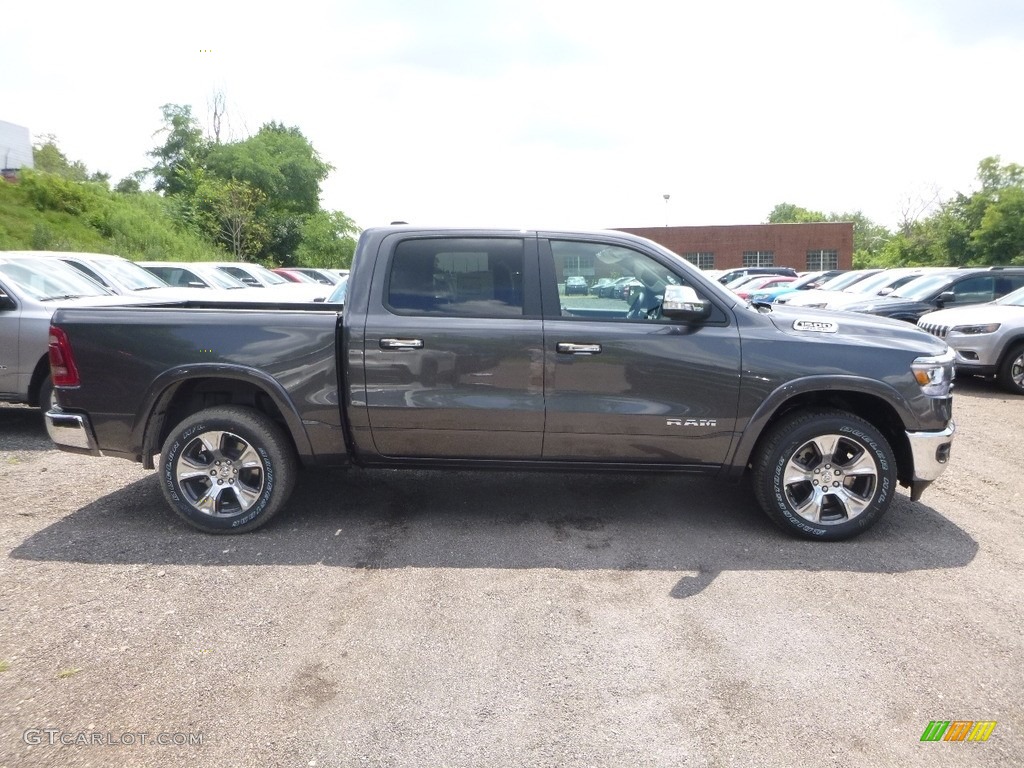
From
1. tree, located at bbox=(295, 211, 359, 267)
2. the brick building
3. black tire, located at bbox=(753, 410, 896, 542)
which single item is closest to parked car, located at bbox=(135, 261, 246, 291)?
black tire, located at bbox=(753, 410, 896, 542)

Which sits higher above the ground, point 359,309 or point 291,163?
point 291,163

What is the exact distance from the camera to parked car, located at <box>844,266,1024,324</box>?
1305 cm

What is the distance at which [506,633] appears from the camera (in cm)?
371

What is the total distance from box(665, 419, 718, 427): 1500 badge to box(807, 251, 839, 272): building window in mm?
54901

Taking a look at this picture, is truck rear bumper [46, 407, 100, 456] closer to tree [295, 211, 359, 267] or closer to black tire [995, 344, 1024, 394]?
black tire [995, 344, 1024, 394]

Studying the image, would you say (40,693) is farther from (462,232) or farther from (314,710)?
(462,232)

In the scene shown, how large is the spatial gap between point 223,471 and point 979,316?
10.0 metres

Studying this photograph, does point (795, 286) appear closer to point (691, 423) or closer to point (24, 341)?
point (691, 423)

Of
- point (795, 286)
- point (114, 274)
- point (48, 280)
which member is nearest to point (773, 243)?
point (795, 286)

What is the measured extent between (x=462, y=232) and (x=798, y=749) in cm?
345

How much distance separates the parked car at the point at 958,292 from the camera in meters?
13.0

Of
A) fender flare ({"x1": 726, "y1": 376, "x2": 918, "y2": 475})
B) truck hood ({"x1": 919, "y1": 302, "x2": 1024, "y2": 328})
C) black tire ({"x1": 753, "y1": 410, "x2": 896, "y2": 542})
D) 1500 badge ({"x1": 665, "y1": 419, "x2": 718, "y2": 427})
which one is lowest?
black tire ({"x1": 753, "y1": 410, "x2": 896, "y2": 542})

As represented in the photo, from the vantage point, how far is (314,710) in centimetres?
309

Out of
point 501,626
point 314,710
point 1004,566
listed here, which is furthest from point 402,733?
point 1004,566
